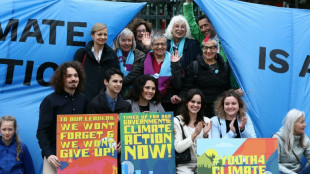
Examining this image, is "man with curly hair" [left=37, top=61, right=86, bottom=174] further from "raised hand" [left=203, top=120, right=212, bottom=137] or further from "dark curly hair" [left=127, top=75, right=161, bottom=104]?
"raised hand" [left=203, top=120, right=212, bottom=137]

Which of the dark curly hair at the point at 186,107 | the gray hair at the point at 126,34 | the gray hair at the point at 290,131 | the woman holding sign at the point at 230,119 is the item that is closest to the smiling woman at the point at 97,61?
the gray hair at the point at 126,34

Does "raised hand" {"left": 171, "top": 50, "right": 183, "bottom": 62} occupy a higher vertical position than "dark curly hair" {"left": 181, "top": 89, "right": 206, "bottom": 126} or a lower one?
higher

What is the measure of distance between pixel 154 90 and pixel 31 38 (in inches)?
74.3

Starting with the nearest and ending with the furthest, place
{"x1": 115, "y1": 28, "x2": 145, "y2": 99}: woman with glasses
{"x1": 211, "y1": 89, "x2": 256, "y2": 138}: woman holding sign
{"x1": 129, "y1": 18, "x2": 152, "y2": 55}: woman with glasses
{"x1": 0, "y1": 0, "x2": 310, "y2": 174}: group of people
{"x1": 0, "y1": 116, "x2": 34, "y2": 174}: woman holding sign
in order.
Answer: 1. {"x1": 0, "y1": 0, "x2": 310, "y2": 174}: group of people
2. {"x1": 0, "y1": 116, "x2": 34, "y2": 174}: woman holding sign
3. {"x1": 211, "y1": 89, "x2": 256, "y2": 138}: woman holding sign
4. {"x1": 115, "y1": 28, "x2": 145, "y2": 99}: woman with glasses
5. {"x1": 129, "y1": 18, "x2": 152, "y2": 55}: woman with glasses

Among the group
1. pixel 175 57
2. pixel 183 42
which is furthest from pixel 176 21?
pixel 175 57

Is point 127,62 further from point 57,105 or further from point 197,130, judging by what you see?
point 197,130

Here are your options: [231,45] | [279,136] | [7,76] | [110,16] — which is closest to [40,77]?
[7,76]

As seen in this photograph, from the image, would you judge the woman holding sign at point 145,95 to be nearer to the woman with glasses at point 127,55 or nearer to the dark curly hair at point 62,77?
A: the woman with glasses at point 127,55

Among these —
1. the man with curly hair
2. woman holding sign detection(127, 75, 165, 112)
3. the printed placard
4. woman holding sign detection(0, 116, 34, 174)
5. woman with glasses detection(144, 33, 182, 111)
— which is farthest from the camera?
woman with glasses detection(144, 33, 182, 111)

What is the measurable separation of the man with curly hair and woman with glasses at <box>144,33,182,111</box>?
118 cm

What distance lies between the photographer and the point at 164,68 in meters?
6.55

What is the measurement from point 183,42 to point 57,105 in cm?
225

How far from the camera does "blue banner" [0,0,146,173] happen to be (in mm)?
6562

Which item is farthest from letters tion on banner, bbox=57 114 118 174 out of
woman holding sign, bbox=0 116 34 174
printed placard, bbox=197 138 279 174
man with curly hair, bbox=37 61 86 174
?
printed placard, bbox=197 138 279 174
